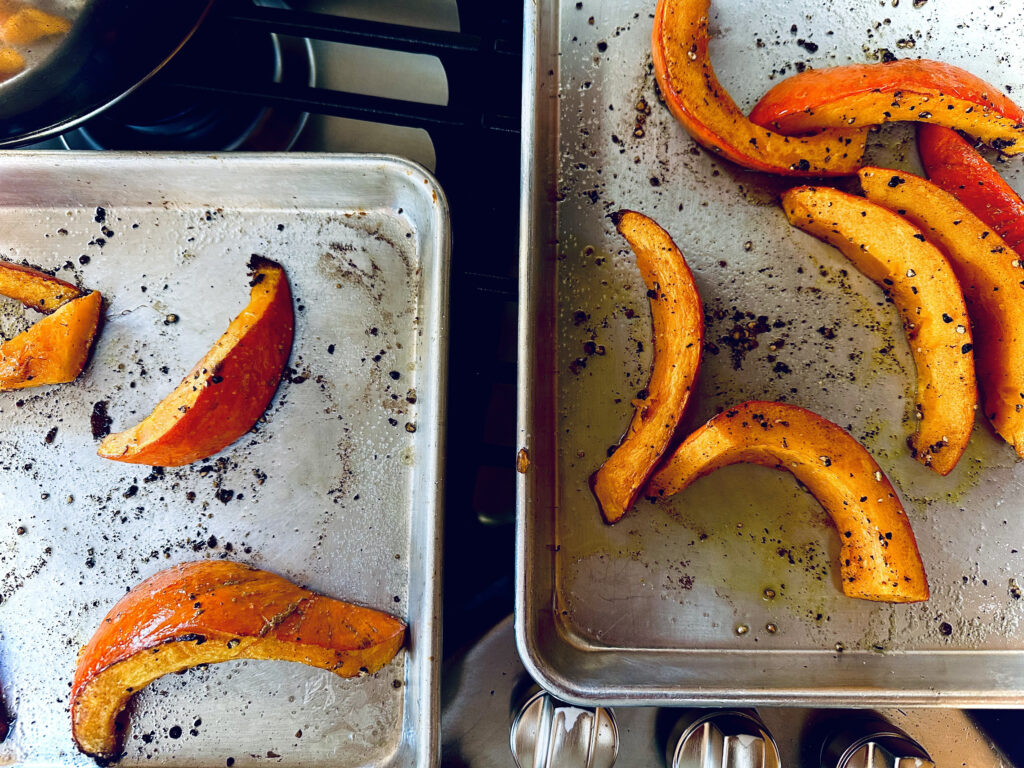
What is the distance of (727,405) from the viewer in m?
0.93

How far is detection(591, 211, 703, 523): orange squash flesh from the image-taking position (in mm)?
852

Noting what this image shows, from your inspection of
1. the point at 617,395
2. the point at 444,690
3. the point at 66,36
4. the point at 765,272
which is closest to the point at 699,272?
the point at 765,272

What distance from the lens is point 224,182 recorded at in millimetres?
974

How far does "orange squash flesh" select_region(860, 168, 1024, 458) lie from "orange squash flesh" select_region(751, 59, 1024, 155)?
9 cm

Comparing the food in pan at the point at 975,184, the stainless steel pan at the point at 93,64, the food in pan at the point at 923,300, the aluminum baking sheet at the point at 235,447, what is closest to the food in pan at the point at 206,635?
the aluminum baking sheet at the point at 235,447

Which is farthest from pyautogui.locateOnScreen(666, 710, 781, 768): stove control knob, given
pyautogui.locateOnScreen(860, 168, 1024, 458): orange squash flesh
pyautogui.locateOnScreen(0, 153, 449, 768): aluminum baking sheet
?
pyautogui.locateOnScreen(860, 168, 1024, 458): orange squash flesh

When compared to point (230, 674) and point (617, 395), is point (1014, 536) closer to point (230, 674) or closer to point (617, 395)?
point (617, 395)

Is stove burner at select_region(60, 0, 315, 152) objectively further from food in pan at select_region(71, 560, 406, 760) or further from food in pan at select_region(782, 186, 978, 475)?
food in pan at select_region(782, 186, 978, 475)

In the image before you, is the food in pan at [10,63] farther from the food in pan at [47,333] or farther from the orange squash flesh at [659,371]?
the orange squash flesh at [659,371]

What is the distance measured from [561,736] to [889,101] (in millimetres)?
988

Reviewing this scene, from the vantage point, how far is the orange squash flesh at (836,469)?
84 cm

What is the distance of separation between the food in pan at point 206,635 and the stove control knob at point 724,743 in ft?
1.37

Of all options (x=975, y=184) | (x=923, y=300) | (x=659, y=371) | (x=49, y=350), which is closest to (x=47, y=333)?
(x=49, y=350)

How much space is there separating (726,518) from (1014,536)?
432 mm
